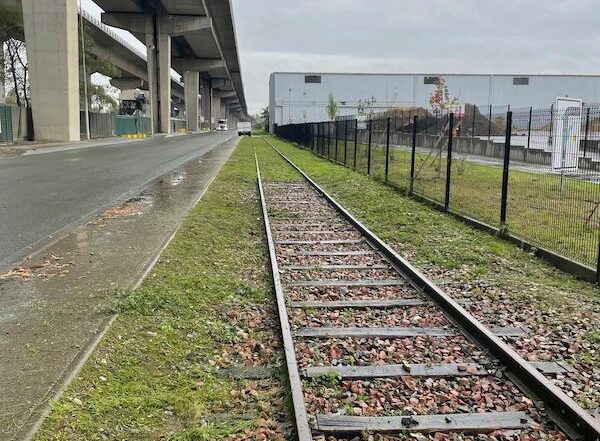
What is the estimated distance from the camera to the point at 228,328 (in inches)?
217

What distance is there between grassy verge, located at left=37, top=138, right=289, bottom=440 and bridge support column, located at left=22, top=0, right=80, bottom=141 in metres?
37.4

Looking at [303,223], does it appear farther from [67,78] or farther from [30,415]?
[67,78]

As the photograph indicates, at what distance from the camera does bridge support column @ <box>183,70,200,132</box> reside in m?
102

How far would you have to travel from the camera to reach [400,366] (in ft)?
15.5

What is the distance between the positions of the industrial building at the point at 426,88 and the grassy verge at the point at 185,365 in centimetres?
8578

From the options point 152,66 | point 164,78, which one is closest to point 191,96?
point 164,78

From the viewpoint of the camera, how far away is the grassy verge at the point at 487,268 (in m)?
6.00

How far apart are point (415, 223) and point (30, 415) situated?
28.3 feet

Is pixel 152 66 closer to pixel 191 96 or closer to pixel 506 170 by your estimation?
pixel 191 96

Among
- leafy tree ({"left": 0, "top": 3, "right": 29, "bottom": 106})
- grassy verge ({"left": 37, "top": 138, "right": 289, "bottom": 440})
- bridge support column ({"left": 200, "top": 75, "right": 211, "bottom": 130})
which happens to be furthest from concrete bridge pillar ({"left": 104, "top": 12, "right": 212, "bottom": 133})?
grassy verge ({"left": 37, "top": 138, "right": 289, "bottom": 440})

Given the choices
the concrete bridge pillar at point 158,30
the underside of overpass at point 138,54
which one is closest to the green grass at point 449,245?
the underside of overpass at point 138,54

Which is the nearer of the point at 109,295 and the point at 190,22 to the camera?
the point at 109,295

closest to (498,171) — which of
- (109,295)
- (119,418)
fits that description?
(109,295)

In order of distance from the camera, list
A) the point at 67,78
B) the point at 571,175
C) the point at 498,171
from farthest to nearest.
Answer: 1. the point at 67,78
2. the point at 498,171
3. the point at 571,175
